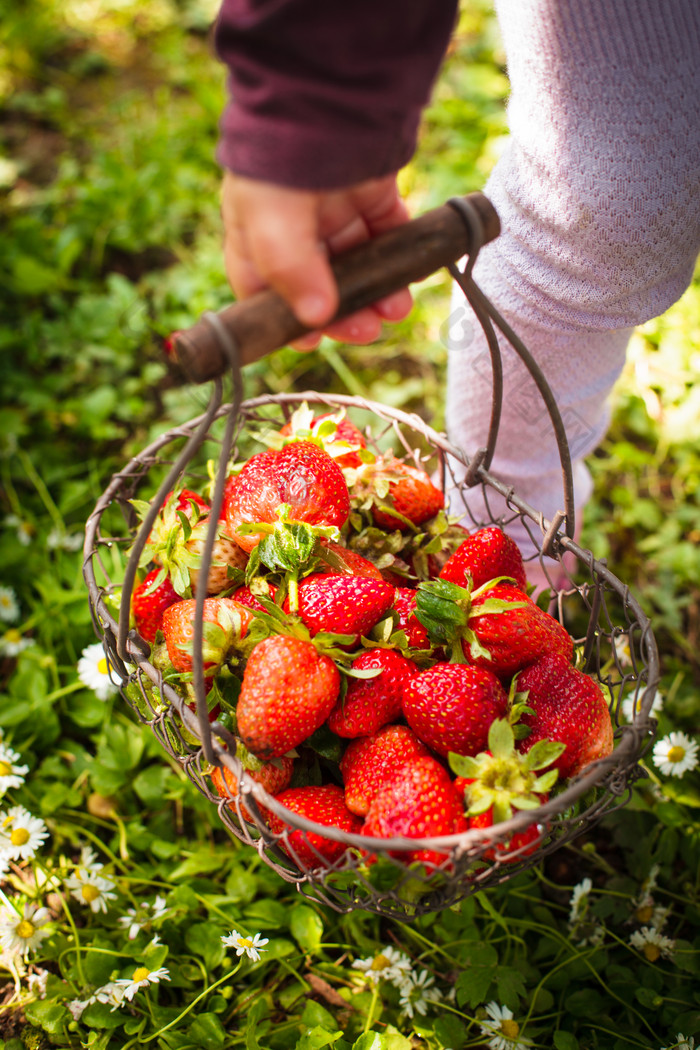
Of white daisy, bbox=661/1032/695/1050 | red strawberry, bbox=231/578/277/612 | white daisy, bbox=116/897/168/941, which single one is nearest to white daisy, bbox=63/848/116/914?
white daisy, bbox=116/897/168/941

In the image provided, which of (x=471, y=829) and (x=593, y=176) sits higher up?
(x=593, y=176)

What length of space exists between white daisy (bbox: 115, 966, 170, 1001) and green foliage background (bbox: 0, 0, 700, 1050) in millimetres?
28

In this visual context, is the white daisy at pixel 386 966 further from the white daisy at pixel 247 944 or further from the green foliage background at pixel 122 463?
the white daisy at pixel 247 944

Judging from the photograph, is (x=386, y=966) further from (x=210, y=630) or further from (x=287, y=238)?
(x=287, y=238)

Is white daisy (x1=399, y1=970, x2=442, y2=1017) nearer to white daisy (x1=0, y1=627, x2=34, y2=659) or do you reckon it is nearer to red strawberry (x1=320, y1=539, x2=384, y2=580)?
red strawberry (x1=320, y1=539, x2=384, y2=580)

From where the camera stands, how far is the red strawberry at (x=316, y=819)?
0.80 m

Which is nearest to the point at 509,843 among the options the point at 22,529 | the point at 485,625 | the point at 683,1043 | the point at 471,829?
the point at 471,829

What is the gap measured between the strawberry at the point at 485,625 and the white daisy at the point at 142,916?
0.58m

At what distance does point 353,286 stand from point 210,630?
16.9 inches

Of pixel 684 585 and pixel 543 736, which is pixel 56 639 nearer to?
pixel 543 736

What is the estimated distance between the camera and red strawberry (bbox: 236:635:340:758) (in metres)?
0.80

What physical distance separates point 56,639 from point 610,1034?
1111mm

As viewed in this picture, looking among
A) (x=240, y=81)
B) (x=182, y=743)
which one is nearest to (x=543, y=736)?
(x=182, y=743)

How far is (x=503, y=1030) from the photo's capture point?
963 millimetres
